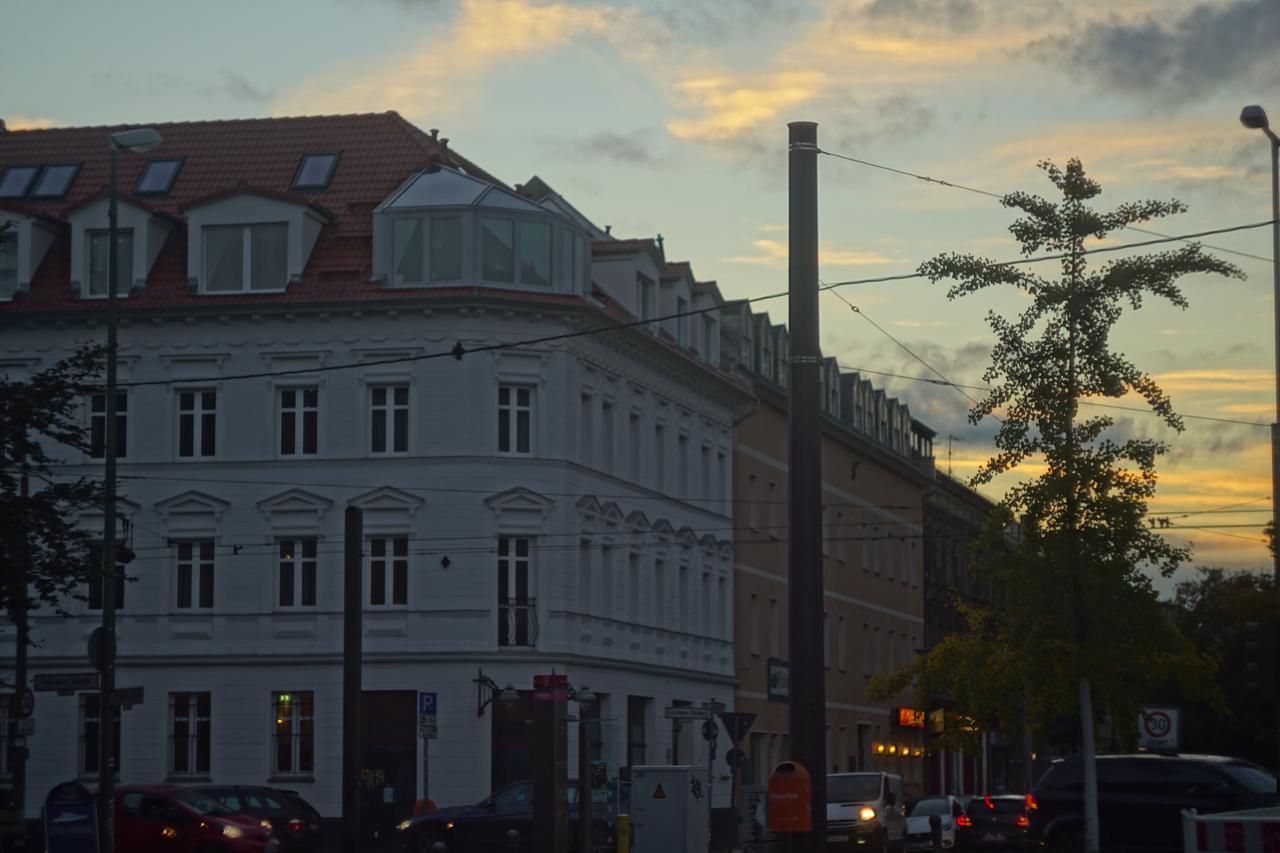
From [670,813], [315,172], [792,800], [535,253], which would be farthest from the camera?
[315,172]

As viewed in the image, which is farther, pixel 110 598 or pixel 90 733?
pixel 90 733

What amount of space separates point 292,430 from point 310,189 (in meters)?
6.64

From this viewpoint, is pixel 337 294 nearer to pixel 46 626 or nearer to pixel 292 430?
pixel 292 430

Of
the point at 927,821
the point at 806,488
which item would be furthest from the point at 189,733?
the point at 806,488

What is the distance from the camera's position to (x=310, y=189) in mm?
53312

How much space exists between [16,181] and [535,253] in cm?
1578

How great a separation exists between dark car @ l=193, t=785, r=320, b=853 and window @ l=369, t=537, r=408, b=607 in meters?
10.3

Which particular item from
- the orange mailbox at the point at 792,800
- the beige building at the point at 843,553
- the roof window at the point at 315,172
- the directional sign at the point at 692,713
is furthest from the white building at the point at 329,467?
the orange mailbox at the point at 792,800

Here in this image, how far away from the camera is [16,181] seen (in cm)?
5691

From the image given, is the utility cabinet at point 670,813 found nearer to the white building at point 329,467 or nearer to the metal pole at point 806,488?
the white building at point 329,467

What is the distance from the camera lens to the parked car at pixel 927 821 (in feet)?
169

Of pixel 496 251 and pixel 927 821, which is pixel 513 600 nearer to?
pixel 496 251

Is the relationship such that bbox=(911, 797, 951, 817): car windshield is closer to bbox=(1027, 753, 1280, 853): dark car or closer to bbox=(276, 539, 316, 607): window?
bbox=(276, 539, 316, 607): window

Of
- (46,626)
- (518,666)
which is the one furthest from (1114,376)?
(46,626)
